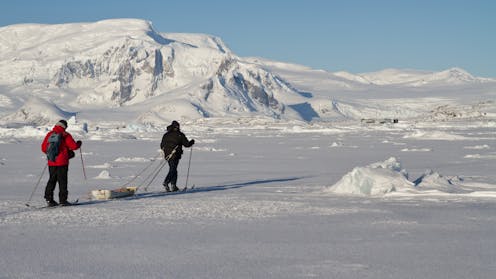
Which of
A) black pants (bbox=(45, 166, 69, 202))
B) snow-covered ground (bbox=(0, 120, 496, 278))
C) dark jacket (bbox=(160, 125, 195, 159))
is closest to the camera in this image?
snow-covered ground (bbox=(0, 120, 496, 278))

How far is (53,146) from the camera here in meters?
9.12

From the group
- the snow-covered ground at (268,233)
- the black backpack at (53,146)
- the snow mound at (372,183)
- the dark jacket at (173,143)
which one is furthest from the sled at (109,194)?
the snow mound at (372,183)

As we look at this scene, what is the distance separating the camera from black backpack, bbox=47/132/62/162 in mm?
9117

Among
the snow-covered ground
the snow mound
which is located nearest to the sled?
the snow-covered ground

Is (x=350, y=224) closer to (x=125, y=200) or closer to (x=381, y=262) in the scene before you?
(x=381, y=262)

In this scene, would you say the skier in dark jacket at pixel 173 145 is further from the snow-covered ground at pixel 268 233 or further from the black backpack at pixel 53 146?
the black backpack at pixel 53 146

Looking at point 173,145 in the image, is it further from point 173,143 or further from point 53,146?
point 53,146

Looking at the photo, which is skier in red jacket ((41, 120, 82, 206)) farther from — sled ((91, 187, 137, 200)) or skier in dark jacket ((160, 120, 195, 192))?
skier in dark jacket ((160, 120, 195, 192))

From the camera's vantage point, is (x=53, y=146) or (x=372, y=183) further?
(x=372, y=183)

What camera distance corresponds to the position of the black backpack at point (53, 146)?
359 inches

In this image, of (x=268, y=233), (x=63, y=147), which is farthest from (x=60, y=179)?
(x=268, y=233)

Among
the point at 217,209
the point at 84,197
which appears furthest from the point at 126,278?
the point at 84,197

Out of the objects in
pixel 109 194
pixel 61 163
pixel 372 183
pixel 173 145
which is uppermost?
pixel 173 145

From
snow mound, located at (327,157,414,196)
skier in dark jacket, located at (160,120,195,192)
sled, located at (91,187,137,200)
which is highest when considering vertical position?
skier in dark jacket, located at (160,120,195,192)
